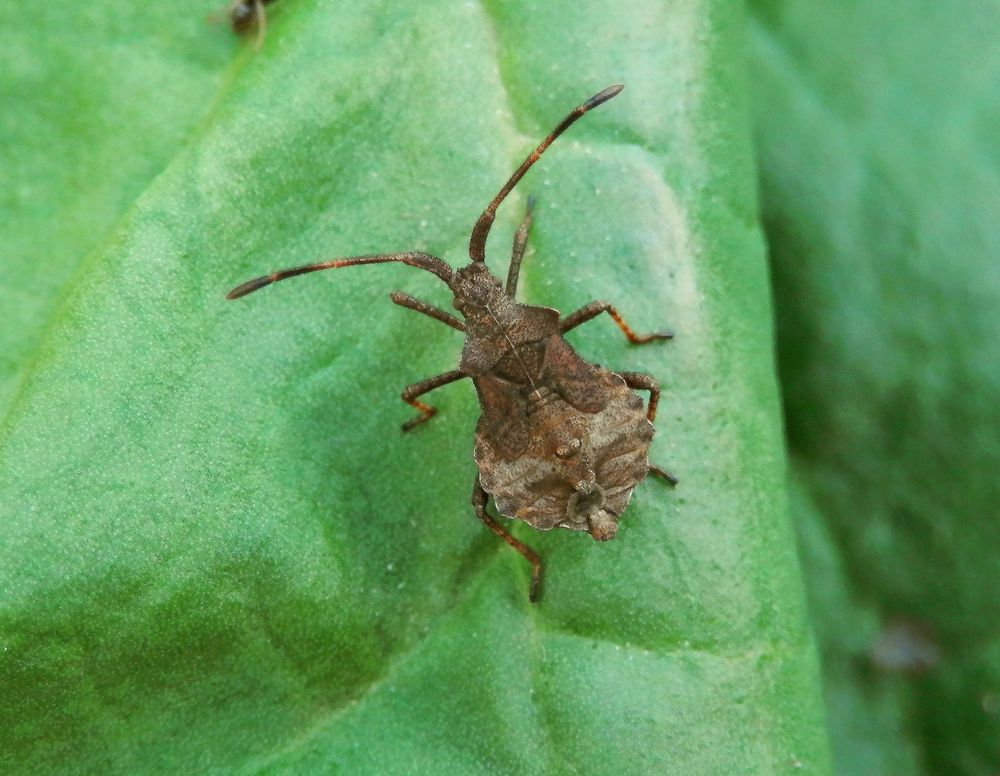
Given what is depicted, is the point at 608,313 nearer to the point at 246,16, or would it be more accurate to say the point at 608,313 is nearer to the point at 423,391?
the point at 423,391

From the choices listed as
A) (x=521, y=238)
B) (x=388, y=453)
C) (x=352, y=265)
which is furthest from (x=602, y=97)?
(x=388, y=453)

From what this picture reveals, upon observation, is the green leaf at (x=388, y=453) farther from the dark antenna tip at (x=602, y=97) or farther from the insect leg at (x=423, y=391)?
the dark antenna tip at (x=602, y=97)

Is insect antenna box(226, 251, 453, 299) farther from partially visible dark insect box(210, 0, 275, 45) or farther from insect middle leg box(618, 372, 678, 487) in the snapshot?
partially visible dark insect box(210, 0, 275, 45)

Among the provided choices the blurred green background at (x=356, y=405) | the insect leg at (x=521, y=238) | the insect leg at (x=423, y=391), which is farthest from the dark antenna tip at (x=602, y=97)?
the insect leg at (x=423, y=391)

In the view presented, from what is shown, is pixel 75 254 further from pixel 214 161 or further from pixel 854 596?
pixel 854 596

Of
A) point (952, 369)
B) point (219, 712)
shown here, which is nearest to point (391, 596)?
point (219, 712)
